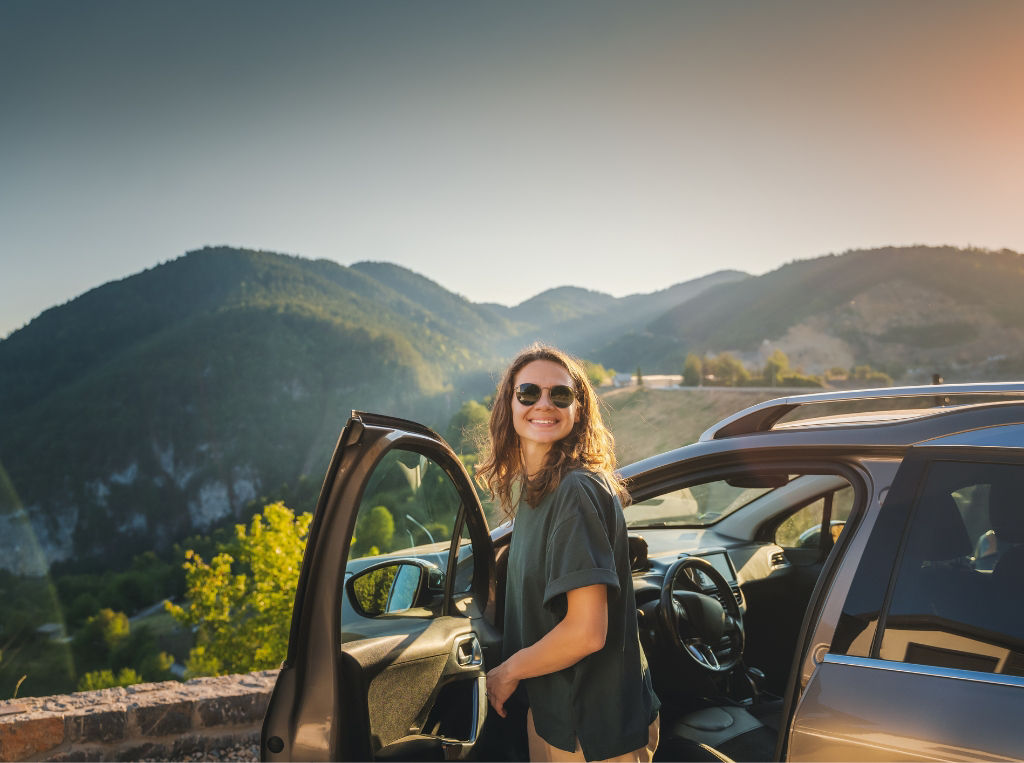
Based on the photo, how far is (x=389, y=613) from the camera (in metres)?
1.78

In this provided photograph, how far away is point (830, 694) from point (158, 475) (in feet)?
329

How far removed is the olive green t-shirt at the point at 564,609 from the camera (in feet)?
5.17

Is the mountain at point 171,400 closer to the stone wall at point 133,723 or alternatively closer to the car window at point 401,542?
the stone wall at point 133,723

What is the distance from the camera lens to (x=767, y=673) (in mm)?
3496

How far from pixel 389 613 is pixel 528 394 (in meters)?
0.69

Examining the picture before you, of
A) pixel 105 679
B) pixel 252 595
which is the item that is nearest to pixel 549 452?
pixel 252 595

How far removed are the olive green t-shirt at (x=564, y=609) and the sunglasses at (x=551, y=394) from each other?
251 mm

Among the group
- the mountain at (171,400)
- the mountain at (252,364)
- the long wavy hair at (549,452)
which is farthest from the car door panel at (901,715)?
the mountain at (252,364)

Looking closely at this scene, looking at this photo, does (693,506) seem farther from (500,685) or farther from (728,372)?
(728,372)

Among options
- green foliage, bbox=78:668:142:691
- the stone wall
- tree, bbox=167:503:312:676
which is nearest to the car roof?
the stone wall

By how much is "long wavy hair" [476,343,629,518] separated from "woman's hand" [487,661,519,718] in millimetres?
423

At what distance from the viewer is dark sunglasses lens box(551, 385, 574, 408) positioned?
73.6 inches

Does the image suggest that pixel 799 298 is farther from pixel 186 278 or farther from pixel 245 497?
pixel 186 278

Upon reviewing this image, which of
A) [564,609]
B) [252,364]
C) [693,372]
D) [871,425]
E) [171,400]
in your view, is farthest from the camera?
[252,364]
